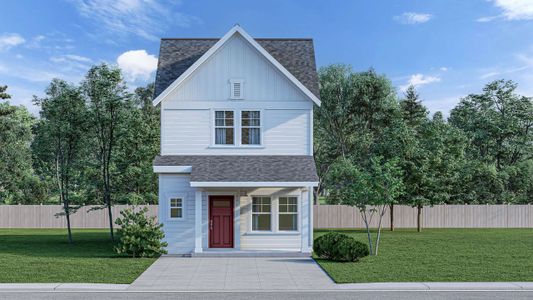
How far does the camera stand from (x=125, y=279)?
18219mm

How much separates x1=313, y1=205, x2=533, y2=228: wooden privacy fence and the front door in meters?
21.9

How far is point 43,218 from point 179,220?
26.6 metres

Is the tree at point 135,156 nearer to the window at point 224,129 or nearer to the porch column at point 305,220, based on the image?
the window at point 224,129

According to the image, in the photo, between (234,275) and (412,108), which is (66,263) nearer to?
(234,275)

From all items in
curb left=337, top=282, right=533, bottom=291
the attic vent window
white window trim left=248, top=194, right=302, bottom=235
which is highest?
the attic vent window

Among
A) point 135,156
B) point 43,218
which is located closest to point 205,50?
point 135,156

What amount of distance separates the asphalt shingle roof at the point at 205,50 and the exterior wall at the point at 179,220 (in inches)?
177

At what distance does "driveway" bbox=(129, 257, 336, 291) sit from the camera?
17.1 meters

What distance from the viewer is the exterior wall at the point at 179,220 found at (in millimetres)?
25906

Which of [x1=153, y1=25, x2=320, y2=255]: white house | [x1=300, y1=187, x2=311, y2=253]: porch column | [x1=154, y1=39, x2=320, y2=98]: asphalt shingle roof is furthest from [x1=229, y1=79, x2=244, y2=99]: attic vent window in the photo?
[x1=300, y1=187, x2=311, y2=253]: porch column

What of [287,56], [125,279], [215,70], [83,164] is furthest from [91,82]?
[125,279]

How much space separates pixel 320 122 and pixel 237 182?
3064 cm

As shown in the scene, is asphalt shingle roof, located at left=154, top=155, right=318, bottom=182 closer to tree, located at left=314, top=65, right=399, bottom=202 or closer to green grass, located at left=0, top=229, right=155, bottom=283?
green grass, located at left=0, top=229, right=155, bottom=283

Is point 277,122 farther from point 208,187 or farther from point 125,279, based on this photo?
point 125,279
